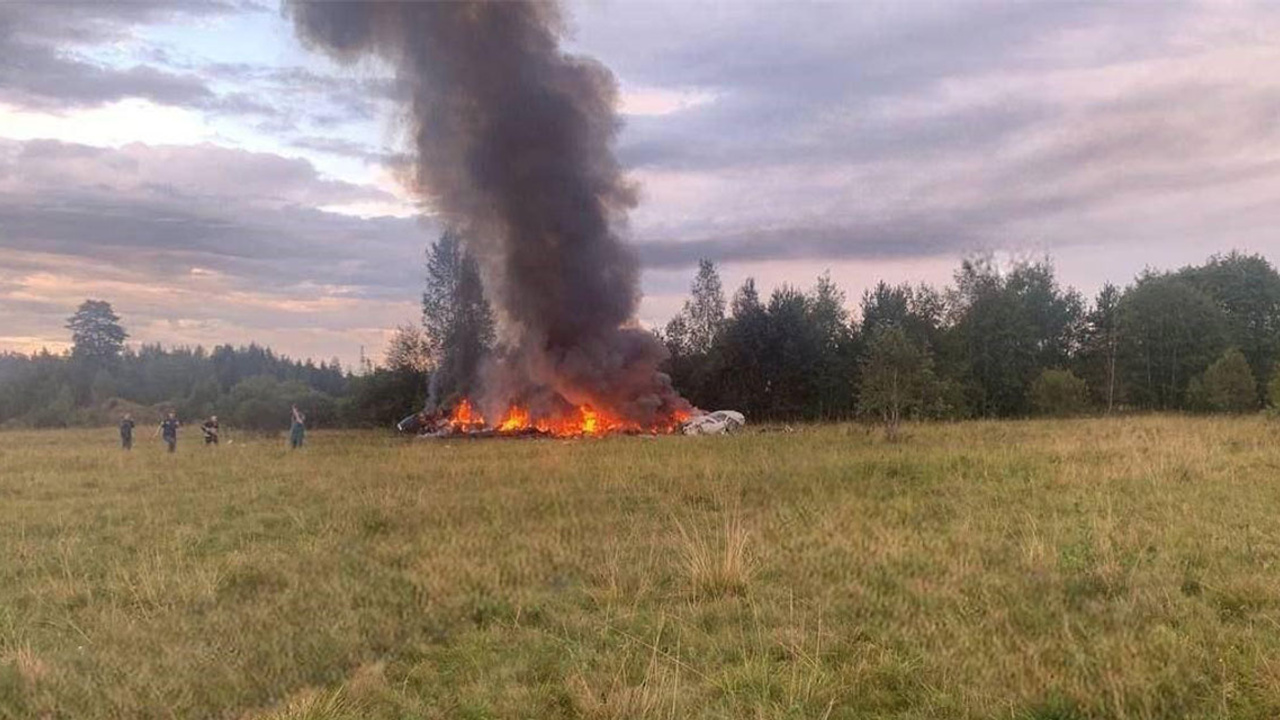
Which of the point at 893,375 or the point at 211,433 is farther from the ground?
the point at 893,375

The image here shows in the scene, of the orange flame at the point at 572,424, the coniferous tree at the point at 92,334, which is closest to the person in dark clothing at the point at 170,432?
the orange flame at the point at 572,424

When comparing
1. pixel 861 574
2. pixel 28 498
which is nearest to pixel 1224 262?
pixel 861 574

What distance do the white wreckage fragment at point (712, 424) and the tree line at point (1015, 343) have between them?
12.4 m

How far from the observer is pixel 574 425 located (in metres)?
42.1

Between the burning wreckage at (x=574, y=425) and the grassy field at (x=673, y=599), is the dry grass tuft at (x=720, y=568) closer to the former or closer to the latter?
the grassy field at (x=673, y=599)

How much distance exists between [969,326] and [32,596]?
60.1 m

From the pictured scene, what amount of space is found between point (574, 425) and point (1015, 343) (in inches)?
1394

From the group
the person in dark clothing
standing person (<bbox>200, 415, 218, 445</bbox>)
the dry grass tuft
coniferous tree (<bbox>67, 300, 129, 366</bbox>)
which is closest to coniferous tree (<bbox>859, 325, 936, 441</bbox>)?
the dry grass tuft

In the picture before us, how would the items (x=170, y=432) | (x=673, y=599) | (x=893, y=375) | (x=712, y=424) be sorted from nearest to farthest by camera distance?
(x=673, y=599)
(x=170, y=432)
(x=893, y=375)
(x=712, y=424)

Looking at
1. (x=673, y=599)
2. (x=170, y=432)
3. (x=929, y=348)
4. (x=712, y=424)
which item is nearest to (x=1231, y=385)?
(x=929, y=348)

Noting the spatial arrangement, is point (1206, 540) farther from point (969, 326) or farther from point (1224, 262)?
point (1224, 262)

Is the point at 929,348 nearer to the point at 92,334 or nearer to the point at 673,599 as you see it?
the point at 673,599

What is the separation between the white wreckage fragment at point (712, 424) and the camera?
122ft

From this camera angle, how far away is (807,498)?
517 inches
